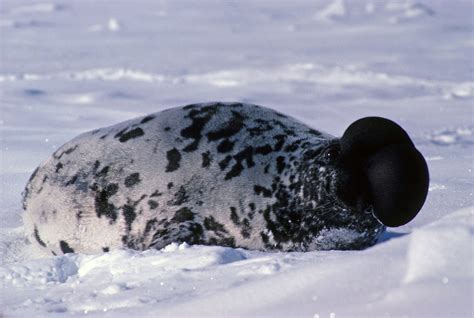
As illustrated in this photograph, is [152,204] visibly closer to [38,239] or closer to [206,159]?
[206,159]

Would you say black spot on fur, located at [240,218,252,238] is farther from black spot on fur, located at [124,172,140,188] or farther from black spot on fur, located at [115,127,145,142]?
black spot on fur, located at [115,127,145,142]

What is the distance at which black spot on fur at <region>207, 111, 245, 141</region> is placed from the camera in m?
2.94

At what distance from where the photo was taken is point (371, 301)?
155 centimetres

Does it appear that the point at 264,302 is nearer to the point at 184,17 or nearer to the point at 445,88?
the point at 445,88

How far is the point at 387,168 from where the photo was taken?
2.46 m

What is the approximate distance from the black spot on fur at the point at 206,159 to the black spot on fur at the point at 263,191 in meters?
0.18

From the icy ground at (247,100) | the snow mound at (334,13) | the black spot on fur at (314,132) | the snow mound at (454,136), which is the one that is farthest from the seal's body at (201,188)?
the snow mound at (334,13)

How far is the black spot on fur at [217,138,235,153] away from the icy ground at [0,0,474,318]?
0.49m

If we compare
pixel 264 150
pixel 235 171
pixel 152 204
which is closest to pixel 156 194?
pixel 152 204

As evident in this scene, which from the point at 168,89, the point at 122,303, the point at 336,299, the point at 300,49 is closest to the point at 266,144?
the point at 122,303

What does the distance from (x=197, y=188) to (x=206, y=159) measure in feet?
0.34

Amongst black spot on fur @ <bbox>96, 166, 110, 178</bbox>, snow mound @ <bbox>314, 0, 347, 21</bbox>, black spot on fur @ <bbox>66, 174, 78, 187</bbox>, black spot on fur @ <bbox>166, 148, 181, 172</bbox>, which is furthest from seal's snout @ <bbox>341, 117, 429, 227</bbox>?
snow mound @ <bbox>314, 0, 347, 21</bbox>

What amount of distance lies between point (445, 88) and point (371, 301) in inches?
224

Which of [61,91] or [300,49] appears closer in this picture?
[61,91]
